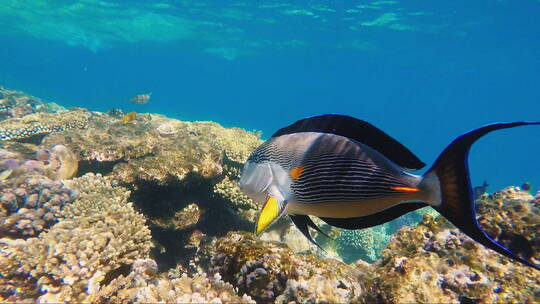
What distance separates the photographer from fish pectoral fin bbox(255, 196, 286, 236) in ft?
4.44

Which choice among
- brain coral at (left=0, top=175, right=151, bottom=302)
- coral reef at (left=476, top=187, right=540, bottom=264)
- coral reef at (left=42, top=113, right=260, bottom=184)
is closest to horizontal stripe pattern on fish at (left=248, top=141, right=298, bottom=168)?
brain coral at (left=0, top=175, right=151, bottom=302)

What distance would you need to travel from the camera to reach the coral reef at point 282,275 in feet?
7.33

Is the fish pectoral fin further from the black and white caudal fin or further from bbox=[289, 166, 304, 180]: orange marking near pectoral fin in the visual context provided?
the black and white caudal fin

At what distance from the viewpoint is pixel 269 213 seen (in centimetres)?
139

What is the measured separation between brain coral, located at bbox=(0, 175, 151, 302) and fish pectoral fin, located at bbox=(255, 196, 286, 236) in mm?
2438

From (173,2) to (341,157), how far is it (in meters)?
35.5

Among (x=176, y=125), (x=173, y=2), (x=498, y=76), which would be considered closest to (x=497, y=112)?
(x=498, y=76)

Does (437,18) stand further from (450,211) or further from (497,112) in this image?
(497,112)

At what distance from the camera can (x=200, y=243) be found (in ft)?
16.5

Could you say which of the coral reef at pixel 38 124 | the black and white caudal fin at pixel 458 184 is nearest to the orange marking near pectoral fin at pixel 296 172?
the black and white caudal fin at pixel 458 184

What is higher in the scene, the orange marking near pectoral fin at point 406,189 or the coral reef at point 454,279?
the orange marking near pectoral fin at point 406,189

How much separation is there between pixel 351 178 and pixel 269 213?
1.43 ft

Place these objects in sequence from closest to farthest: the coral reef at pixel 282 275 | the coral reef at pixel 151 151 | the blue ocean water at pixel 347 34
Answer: the coral reef at pixel 282 275 < the coral reef at pixel 151 151 < the blue ocean water at pixel 347 34

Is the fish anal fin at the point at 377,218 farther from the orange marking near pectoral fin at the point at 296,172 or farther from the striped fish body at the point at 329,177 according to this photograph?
the orange marking near pectoral fin at the point at 296,172
